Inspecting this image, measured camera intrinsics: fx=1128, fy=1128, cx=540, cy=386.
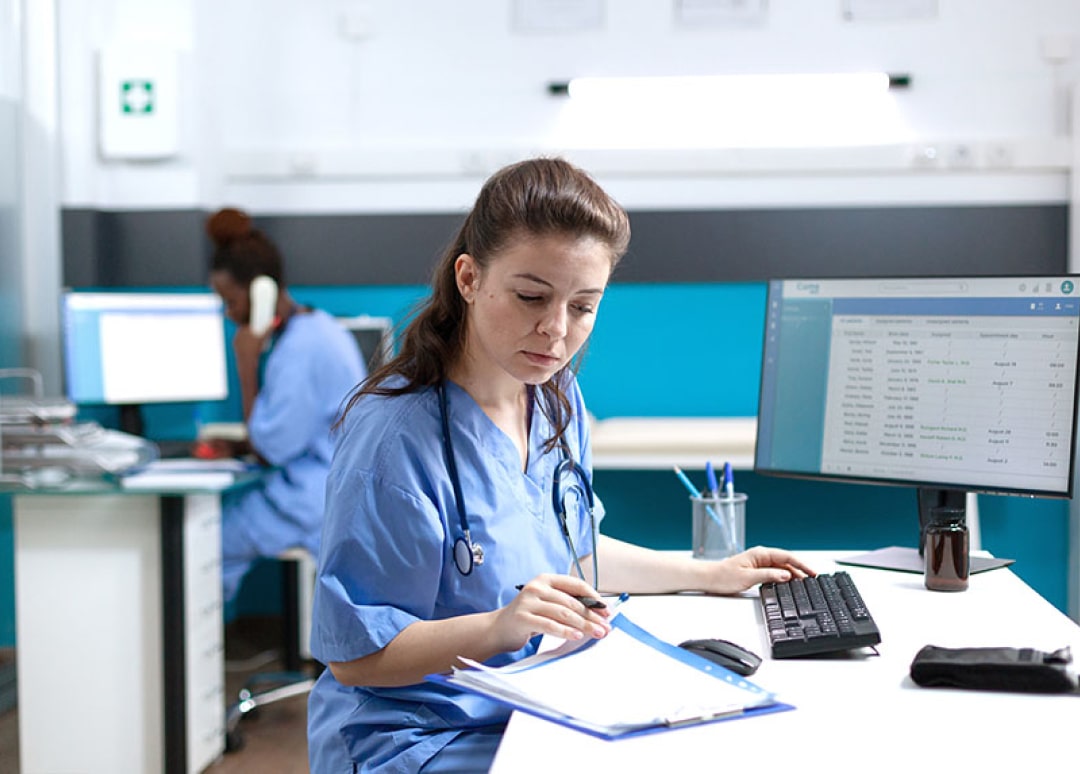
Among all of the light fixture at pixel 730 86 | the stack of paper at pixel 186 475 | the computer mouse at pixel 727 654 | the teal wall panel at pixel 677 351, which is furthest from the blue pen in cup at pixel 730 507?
the light fixture at pixel 730 86

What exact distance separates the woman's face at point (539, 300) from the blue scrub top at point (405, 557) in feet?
0.36

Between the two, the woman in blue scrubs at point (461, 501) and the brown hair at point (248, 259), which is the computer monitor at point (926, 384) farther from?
the brown hair at point (248, 259)

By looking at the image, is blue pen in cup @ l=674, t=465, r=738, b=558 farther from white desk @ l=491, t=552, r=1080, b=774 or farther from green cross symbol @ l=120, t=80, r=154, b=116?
green cross symbol @ l=120, t=80, r=154, b=116

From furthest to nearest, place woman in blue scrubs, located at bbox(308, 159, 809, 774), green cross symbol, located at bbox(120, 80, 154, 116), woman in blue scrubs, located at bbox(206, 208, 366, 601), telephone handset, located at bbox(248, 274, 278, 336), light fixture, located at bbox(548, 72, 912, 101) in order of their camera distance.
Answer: light fixture, located at bbox(548, 72, 912, 101), green cross symbol, located at bbox(120, 80, 154, 116), telephone handset, located at bbox(248, 274, 278, 336), woman in blue scrubs, located at bbox(206, 208, 366, 601), woman in blue scrubs, located at bbox(308, 159, 809, 774)

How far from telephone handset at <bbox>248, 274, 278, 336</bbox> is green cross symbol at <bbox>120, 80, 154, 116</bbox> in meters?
0.84

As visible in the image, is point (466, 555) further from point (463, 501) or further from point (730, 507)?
point (730, 507)

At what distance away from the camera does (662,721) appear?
38.1 inches

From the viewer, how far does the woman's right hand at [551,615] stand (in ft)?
3.60

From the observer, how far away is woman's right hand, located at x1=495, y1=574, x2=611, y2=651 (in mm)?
1099

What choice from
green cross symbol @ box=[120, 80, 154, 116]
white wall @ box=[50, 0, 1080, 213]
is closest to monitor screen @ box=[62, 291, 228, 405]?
white wall @ box=[50, 0, 1080, 213]

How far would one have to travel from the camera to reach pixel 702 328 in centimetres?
372

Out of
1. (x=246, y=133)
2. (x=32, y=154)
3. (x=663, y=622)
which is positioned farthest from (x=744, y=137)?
(x=663, y=622)

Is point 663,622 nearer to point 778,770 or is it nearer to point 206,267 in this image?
point 778,770

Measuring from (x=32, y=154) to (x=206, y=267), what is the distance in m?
0.63
